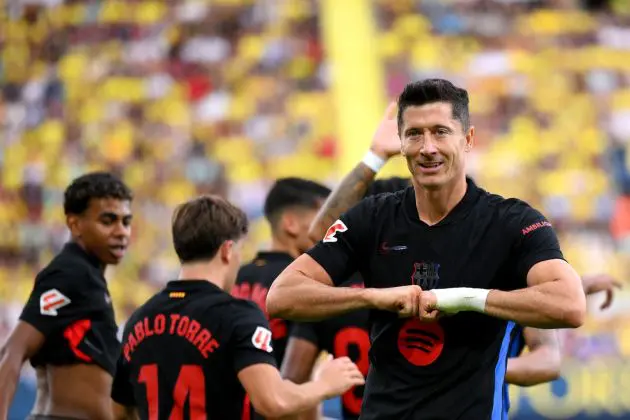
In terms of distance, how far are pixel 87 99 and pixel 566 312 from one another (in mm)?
13134

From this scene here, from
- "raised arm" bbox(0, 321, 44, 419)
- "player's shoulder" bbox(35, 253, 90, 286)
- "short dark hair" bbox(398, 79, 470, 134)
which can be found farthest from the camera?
"player's shoulder" bbox(35, 253, 90, 286)

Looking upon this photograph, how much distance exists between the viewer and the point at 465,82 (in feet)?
54.9

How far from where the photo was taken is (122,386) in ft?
17.7

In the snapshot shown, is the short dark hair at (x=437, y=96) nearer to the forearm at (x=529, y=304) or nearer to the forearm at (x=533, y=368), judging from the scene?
the forearm at (x=529, y=304)

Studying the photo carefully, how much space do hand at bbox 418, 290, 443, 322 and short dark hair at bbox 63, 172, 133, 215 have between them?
295 cm

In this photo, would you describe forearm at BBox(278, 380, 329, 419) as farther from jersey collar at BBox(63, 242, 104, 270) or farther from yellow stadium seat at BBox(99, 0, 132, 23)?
yellow stadium seat at BBox(99, 0, 132, 23)

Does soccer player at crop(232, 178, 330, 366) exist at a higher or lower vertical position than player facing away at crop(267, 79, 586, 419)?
higher

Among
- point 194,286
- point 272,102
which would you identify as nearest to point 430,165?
point 194,286

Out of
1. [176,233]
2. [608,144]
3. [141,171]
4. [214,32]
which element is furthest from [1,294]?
[176,233]

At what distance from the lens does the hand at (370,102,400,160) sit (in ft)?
19.8

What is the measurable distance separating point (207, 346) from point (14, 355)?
1.77 metres

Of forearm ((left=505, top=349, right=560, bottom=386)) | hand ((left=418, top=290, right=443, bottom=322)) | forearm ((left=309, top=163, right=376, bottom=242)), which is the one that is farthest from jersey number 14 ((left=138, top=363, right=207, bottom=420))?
forearm ((left=505, top=349, right=560, bottom=386))

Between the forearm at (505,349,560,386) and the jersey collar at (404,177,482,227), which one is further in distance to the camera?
the forearm at (505,349,560,386)

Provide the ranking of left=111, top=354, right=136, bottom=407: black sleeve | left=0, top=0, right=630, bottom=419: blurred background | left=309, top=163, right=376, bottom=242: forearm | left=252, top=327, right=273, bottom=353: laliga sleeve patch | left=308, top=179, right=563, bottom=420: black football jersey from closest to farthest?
left=308, top=179, right=563, bottom=420: black football jersey
left=252, top=327, right=273, bottom=353: laliga sleeve patch
left=111, top=354, right=136, bottom=407: black sleeve
left=309, top=163, right=376, bottom=242: forearm
left=0, top=0, right=630, bottom=419: blurred background
